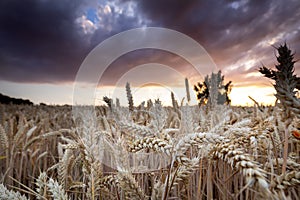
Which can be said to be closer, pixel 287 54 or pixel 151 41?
pixel 287 54

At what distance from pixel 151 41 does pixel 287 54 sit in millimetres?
2692

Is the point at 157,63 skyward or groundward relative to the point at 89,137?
skyward

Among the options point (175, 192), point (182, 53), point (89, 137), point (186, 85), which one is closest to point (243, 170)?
point (89, 137)

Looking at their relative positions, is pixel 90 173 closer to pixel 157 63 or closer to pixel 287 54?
pixel 287 54

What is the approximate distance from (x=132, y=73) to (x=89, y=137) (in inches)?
57.7

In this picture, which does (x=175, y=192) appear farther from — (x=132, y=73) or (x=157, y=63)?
(x=157, y=63)

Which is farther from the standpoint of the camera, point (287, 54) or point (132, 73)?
point (132, 73)

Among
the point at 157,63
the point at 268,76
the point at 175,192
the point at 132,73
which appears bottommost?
the point at 175,192

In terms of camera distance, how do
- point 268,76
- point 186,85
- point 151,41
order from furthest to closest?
point 151,41, point 186,85, point 268,76

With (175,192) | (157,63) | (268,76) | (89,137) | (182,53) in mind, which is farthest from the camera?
(182,53)

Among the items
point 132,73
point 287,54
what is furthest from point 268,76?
point 132,73

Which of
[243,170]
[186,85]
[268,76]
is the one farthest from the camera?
[186,85]

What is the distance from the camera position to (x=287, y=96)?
1.52ft

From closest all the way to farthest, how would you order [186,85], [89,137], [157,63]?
[89,137] < [186,85] < [157,63]
